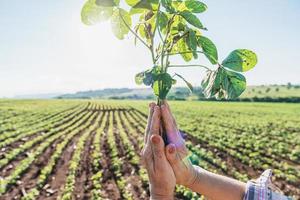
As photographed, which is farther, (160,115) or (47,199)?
(47,199)

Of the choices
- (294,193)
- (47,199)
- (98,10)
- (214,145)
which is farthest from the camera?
(214,145)

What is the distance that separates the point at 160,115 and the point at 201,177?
539 millimetres

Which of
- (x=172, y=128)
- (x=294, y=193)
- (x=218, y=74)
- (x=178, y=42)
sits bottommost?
(x=294, y=193)

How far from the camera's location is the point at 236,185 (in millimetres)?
1816

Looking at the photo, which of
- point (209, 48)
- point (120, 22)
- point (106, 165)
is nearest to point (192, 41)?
point (209, 48)

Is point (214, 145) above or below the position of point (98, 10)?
below

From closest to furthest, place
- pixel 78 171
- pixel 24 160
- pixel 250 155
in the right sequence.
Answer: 1. pixel 78 171
2. pixel 24 160
3. pixel 250 155

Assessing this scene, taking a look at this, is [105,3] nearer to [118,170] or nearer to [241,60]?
[241,60]

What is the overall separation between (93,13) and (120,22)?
0.53ft

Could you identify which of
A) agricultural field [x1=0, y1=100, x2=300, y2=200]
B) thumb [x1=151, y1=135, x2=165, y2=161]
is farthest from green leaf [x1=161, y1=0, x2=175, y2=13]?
agricultural field [x1=0, y1=100, x2=300, y2=200]

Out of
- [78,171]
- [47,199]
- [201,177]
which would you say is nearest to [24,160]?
[78,171]

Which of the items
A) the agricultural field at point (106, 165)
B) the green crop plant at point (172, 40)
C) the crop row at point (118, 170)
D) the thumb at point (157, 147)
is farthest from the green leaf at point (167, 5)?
the crop row at point (118, 170)

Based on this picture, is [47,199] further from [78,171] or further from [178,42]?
[178,42]

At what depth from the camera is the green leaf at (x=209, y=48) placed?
4.50ft
